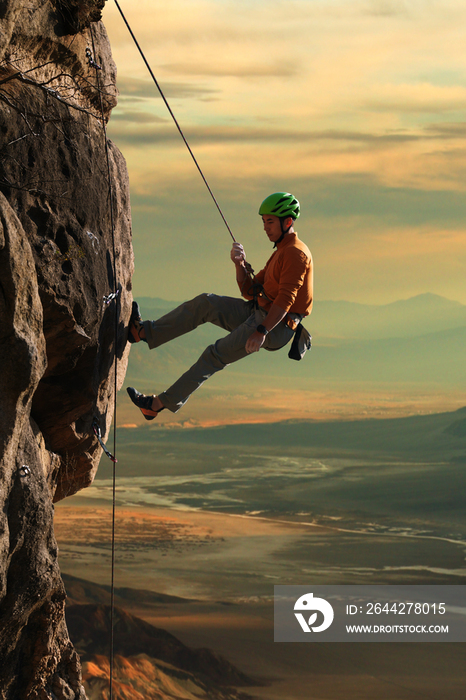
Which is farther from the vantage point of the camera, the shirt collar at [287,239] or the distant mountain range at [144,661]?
the distant mountain range at [144,661]

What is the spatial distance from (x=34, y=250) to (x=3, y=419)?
1998 millimetres

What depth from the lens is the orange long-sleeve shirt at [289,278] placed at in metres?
8.85

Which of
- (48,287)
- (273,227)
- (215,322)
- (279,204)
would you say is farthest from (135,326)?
(279,204)

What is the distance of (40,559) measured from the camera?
26.4 ft

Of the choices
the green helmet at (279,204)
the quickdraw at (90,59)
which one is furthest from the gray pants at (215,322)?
the quickdraw at (90,59)

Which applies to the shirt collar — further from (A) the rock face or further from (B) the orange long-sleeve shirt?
(A) the rock face

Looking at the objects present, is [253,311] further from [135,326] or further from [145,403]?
[145,403]

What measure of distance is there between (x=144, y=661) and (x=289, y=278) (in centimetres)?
5208

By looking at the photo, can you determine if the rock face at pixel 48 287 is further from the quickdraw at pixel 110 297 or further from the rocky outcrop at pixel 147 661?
the rocky outcrop at pixel 147 661

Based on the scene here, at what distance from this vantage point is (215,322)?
384 inches

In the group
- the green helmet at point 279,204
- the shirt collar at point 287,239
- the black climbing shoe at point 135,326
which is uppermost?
the green helmet at point 279,204

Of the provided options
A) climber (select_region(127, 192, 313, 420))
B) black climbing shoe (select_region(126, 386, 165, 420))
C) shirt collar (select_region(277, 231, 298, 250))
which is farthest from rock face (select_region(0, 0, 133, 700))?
shirt collar (select_region(277, 231, 298, 250))

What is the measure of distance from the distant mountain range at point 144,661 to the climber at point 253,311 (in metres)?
44.8

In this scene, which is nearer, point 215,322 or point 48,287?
point 48,287
